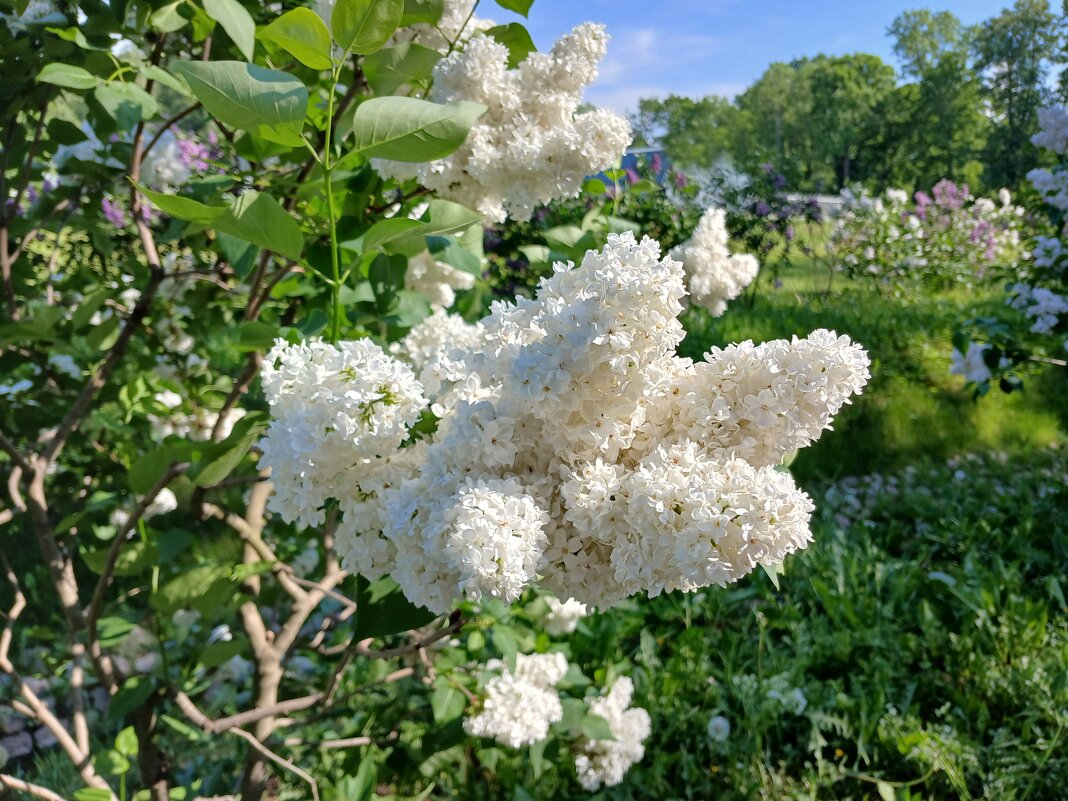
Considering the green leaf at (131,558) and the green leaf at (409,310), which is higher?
the green leaf at (409,310)

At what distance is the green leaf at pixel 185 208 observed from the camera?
634 millimetres

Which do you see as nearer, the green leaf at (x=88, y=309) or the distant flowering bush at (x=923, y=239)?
the green leaf at (x=88, y=309)

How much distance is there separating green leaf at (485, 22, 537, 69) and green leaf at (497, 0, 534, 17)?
0.14 ft

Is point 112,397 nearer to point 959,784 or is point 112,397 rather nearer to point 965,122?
point 959,784

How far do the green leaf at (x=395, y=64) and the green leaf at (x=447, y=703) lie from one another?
104 centimetres

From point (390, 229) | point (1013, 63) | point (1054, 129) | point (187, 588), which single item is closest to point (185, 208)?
point (390, 229)

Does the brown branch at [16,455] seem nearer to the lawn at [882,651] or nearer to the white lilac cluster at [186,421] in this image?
the white lilac cluster at [186,421]

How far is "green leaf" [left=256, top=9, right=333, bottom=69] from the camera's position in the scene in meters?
0.69

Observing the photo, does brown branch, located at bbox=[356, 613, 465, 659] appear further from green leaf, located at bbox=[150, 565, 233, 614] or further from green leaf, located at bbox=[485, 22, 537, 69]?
green leaf, located at bbox=[485, 22, 537, 69]

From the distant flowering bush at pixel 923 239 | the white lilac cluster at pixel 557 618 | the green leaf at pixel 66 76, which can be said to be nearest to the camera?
the green leaf at pixel 66 76

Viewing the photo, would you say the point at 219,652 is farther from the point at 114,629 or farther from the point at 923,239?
the point at 923,239

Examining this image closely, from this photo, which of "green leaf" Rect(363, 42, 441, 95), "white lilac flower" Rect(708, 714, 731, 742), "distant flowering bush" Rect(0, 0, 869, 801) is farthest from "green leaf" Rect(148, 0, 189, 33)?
"white lilac flower" Rect(708, 714, 731, 742)

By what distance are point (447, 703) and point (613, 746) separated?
56 cm

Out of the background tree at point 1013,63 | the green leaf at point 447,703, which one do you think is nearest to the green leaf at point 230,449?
the green leaf at point 447,703
